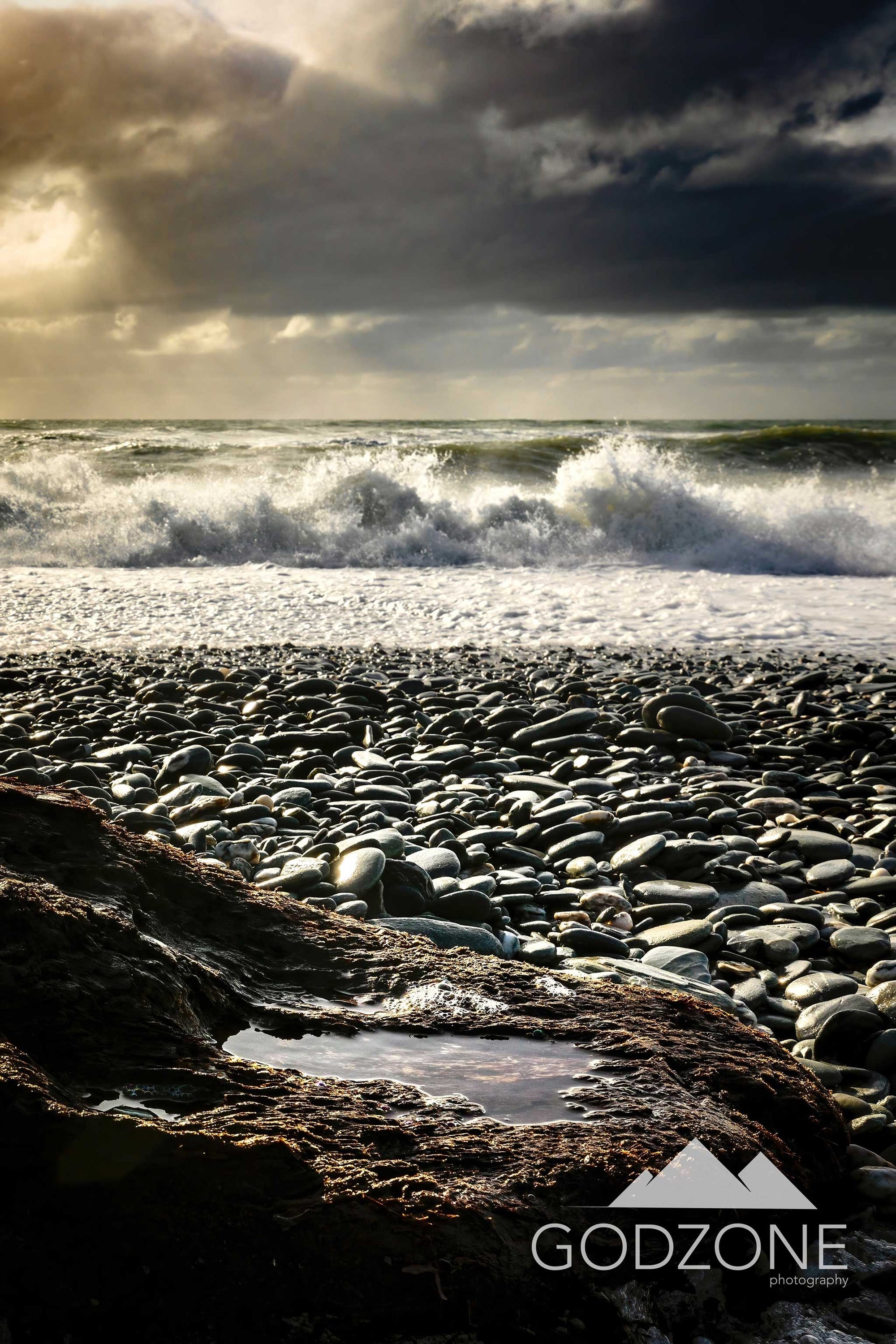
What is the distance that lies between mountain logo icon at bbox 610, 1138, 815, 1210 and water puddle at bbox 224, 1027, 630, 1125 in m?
0.14

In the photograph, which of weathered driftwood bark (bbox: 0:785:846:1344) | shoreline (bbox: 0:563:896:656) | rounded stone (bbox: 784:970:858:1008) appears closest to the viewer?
weathered driftwood bark (bbox: 0:785:846:1344)

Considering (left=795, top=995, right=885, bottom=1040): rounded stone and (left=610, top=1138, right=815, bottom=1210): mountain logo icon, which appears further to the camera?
(left=795, top=995, right=885, bottom=1040): rounded stone

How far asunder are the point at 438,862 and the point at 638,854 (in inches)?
29.5

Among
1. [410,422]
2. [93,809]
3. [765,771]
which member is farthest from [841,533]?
[410,422]

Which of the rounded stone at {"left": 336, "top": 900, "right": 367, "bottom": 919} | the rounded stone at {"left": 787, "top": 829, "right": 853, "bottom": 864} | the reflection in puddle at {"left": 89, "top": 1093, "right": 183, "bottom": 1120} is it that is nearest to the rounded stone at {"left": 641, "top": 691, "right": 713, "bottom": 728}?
the rounded stone at {"left": 787, "top": 829, "right": 853, "bottom": 864}

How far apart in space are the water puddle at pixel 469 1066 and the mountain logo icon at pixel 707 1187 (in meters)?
0.14

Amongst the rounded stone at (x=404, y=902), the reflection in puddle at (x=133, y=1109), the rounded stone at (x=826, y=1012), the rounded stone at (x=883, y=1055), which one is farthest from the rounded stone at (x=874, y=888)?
the reflection in puddle at (x=133, y=1109)

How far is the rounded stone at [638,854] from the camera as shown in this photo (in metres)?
Answer: 3.50

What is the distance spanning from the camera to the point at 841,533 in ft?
40.7

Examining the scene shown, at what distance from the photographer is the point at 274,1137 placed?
132cm

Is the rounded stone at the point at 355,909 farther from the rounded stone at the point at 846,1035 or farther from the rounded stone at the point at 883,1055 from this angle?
the rounded stone at the point at 883,1055

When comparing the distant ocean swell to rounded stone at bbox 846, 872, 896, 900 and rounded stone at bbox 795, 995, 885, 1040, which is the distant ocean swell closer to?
rounded stone at bbox 846, 872, 896, 900

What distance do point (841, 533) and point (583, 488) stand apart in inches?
139

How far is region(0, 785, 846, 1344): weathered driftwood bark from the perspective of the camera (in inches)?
47.4
